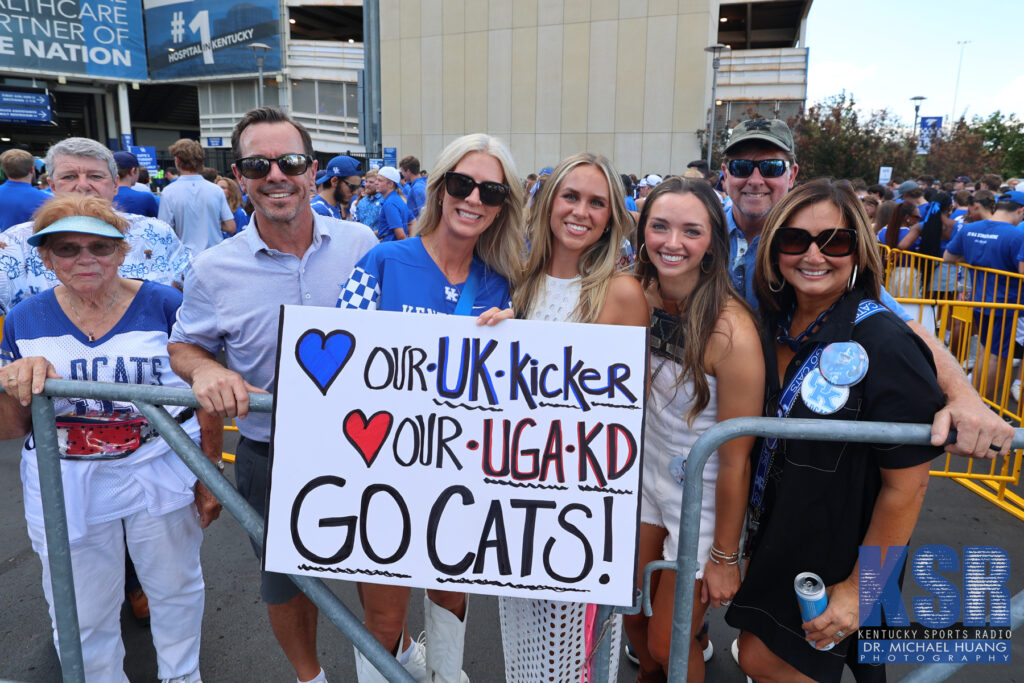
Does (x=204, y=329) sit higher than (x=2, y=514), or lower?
higher

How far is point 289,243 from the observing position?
229cm

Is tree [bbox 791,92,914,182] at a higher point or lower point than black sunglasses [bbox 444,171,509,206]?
higher

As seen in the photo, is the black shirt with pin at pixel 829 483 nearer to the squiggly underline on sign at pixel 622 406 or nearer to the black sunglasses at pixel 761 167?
the squiggly underline on sign at pixel 622 406

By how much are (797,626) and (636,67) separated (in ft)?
87.6

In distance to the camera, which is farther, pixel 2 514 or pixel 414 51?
pixel 414 51

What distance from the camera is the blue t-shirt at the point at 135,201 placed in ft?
20.1

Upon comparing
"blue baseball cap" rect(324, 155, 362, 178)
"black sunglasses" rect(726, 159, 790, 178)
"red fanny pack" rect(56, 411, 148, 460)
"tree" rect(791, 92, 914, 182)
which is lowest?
"red fanny pack" rect(56, 411, 148, 460)

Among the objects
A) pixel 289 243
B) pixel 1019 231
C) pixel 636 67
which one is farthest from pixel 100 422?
pixel 636 67

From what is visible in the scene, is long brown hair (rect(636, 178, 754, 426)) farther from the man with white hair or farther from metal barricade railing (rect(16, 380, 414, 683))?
the man with white hair

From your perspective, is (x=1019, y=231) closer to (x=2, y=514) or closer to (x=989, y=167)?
(x=2, y=514)

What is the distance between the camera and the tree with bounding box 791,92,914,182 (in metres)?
19.3

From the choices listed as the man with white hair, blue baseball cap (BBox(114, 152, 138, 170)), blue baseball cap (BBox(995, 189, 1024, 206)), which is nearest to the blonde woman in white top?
the man with white hair

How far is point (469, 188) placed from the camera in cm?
211

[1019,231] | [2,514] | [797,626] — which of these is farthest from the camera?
[1019,231]
